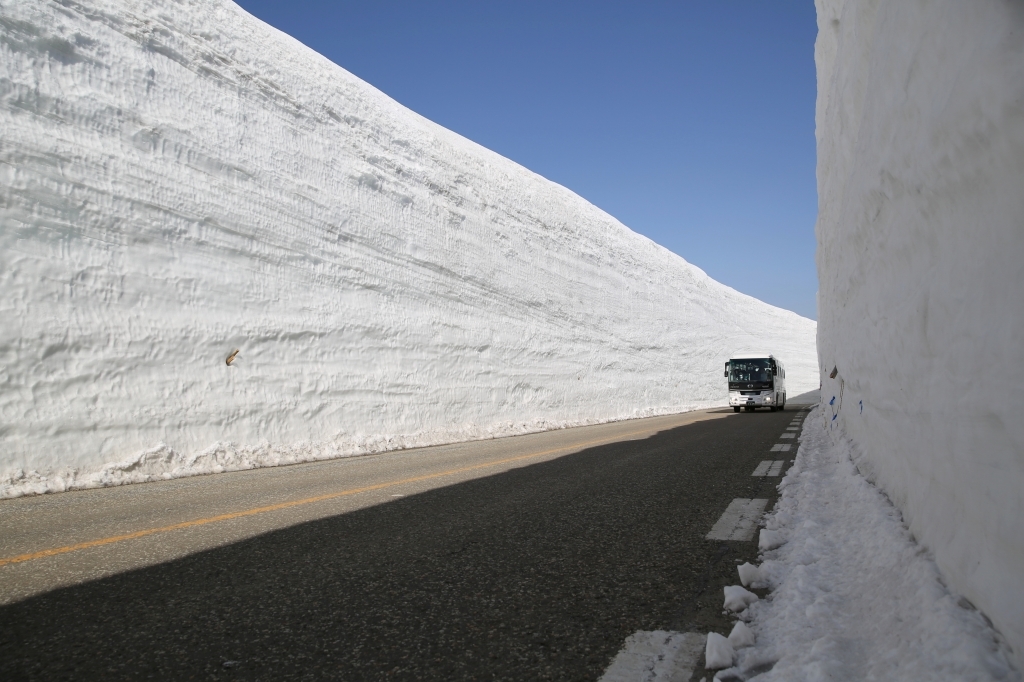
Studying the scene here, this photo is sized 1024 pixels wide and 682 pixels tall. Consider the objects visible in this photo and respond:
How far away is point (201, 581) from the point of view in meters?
3.64

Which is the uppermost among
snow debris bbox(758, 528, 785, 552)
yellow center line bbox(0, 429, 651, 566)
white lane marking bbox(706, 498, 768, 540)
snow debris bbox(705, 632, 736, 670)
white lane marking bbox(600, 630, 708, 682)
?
snow debris bbox(758, 528, 785, 552)

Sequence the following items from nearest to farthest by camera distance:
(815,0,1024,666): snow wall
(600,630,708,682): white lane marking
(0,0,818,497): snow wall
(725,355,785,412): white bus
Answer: (815,0,1024,666): snow wall, (600,630,708,682): white lane marking, (0,0,818,497): snow wall, (725,355,785,412): white bus

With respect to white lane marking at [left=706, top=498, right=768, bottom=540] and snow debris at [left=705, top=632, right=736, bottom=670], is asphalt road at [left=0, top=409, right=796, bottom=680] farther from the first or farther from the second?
snow debris at [left=705, top=632, right=736, bottom=670]

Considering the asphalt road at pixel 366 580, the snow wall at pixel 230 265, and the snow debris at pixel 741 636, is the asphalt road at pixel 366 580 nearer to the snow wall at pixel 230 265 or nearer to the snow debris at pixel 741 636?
the snow debris at pixel 741 636

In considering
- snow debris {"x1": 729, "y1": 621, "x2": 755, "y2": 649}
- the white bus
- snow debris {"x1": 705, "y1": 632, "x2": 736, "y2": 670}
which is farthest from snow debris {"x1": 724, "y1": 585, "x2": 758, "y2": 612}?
the white bus

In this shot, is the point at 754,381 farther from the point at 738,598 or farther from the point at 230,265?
the point at 738,598

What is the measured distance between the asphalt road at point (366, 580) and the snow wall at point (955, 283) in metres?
1.11

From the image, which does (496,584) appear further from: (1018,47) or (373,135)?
(373,135)

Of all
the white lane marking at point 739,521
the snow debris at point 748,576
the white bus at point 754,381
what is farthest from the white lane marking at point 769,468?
the white bus at point 754,381

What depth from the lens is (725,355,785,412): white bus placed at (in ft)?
92.1

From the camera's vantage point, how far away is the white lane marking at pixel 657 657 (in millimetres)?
2363

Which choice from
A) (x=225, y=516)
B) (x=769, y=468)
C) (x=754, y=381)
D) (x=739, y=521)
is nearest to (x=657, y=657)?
(x=739, y=521)

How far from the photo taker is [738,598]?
9.92 feet

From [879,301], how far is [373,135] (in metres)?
16.8
